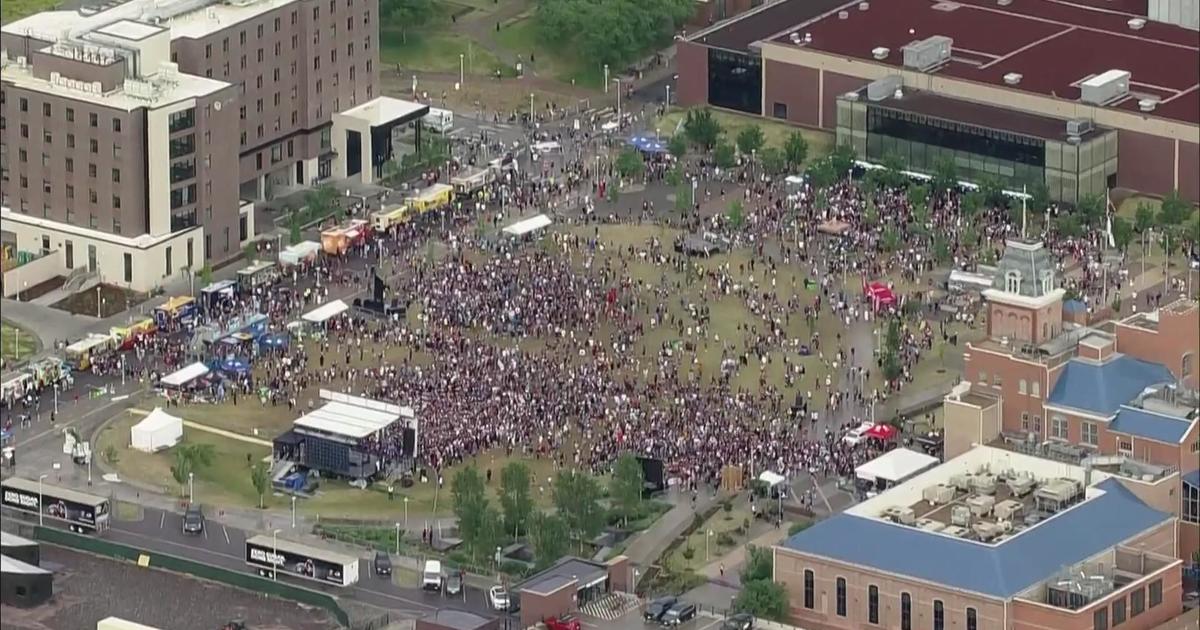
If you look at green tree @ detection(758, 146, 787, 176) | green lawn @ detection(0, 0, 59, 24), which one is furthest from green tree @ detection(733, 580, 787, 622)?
green lawn @ detection(0, 0, 59, 24)

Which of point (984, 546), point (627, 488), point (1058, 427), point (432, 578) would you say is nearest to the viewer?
point (984, 546)

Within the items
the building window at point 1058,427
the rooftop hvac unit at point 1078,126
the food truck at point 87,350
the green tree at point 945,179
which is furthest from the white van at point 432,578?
the rooftop hvac unit at point 1078,126

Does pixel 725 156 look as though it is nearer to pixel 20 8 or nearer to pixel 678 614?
pixel 20 8

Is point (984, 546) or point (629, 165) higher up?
point (984, 546)

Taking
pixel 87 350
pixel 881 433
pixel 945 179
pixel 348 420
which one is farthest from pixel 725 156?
pixel 348 420

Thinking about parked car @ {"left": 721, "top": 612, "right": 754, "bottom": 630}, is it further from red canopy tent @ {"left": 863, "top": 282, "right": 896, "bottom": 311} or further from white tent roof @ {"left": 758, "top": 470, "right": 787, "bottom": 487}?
red canopy tent @ {"left": 863, "top": 282, "right": 896, "bottom": 311}

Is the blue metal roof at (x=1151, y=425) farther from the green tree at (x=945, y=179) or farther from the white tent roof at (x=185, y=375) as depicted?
the green tree at (x=945, y=179)
